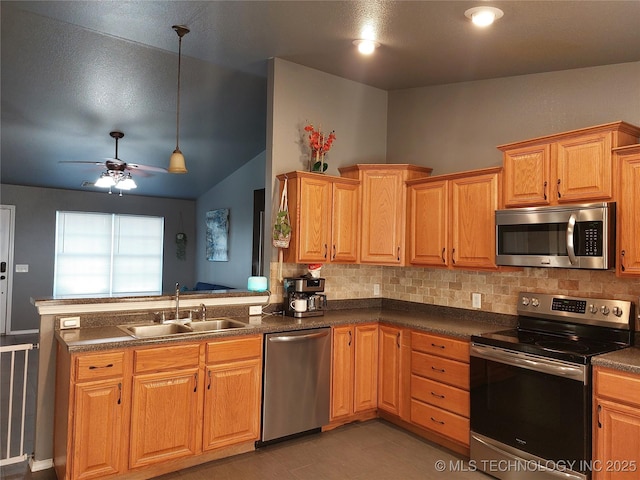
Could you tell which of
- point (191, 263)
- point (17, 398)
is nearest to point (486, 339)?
point (17, 398)

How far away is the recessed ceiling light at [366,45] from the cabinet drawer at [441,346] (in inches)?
84.3

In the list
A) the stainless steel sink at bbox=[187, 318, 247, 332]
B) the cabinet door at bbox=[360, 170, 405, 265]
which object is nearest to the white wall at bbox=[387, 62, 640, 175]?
the cabinet door at bbox=[360, 170, 405, 265]

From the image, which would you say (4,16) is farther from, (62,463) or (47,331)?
(62,463)

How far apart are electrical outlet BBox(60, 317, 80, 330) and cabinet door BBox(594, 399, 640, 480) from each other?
123 inches

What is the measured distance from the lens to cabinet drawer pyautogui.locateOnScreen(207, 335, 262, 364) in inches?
117

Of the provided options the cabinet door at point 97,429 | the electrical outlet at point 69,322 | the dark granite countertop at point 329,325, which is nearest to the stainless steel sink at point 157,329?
the dark granite countertop at point 329,325

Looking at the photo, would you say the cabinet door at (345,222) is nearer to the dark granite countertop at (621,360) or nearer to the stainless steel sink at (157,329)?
the stainless steel sink at (157,329)

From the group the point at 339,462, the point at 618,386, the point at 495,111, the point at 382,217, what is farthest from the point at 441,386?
the point at 495,111

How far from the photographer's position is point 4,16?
3.36 m

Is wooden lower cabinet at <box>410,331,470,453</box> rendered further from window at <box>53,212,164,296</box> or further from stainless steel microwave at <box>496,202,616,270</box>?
window at <box>53,212,164,296</box>

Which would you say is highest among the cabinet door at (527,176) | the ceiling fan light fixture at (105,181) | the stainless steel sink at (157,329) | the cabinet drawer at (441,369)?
the ceiling fan light fixture at (105,181)

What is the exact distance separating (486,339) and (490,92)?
2.04 m

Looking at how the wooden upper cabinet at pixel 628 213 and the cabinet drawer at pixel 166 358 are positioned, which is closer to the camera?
the wooden upper cabinet at pixel 628 213

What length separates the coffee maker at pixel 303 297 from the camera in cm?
368
